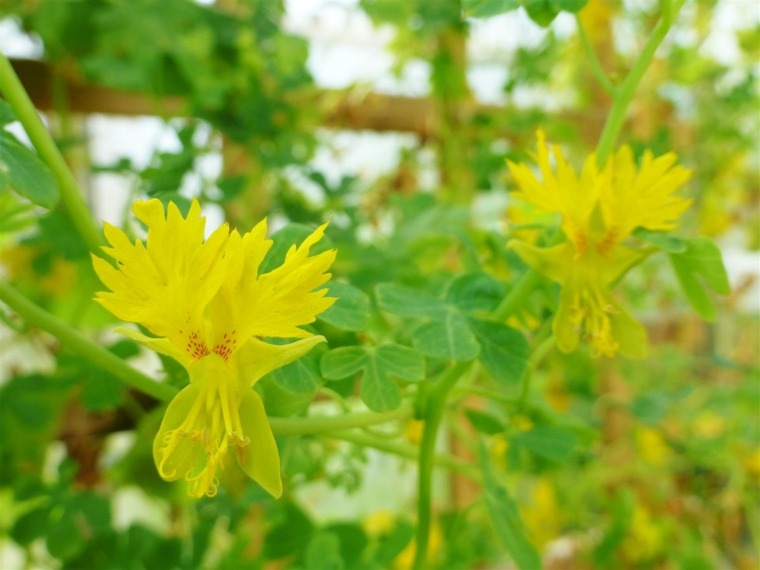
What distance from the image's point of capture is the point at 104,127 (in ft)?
4.27

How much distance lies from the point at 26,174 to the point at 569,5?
0.88ft

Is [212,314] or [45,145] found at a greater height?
[45,145]

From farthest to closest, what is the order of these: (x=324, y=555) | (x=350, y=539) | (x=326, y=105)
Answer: (x=326, y=105)
(x=350, y=539)
(x=324, y=555)

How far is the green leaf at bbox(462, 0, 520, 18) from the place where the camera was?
38 cm

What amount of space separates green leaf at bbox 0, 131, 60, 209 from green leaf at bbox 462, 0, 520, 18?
0.71ft

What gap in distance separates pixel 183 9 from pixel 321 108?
0.23 m

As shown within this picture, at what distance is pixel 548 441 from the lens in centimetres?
54

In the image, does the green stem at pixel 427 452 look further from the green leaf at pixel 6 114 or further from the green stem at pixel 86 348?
the green leaf at pixel 6 114

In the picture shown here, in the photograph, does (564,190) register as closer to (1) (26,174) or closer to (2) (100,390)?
(1) (26,174)

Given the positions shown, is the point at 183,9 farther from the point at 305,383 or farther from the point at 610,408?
the point at 610,408

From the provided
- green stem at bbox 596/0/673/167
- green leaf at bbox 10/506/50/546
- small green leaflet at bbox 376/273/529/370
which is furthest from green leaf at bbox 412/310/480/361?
green leaf at bbox 10/506/50/546

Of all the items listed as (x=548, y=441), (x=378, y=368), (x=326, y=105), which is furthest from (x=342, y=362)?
(x=326, y=105)

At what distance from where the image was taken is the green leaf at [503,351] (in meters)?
0.40

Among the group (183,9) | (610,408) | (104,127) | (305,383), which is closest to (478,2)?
(305,383)
